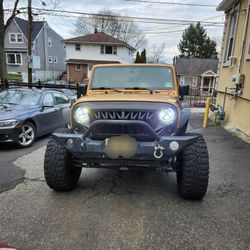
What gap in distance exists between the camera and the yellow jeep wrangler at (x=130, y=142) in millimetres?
2844

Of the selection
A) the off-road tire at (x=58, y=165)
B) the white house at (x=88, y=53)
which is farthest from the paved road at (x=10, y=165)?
the white house at (x=88, y=53)

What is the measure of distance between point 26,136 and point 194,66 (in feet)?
131

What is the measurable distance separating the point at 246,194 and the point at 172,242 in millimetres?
1712

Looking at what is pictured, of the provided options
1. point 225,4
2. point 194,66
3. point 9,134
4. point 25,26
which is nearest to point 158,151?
point 9,134

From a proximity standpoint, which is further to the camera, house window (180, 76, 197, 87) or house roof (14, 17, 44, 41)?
house window (180, 76, 197, 87)

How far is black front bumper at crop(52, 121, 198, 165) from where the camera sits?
9.14 feet

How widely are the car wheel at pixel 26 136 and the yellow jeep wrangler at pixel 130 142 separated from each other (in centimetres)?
293

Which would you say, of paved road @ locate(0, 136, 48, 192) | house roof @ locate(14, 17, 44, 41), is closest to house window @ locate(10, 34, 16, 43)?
house roof @ locate(14, 17, 44, 41)

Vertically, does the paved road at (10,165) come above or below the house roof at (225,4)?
below

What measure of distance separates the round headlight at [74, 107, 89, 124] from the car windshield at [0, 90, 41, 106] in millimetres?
4079

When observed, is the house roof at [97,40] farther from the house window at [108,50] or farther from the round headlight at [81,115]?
the round headlight at [81,115]

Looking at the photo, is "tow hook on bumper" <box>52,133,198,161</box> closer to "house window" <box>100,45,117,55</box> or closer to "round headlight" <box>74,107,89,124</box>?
"round headlight" <box>74,107,89,124</box>

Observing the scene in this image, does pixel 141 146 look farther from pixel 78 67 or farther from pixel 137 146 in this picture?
pixel 78 67

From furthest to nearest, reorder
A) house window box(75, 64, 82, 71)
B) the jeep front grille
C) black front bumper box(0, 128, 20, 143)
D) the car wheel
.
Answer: house window box(75, 64, 82, 71)
the car wheel
black front bumper box(0, 128, 20, 143)
the jeep front grille
